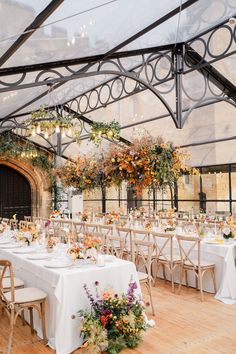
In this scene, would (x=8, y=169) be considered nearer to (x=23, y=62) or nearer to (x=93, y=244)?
(x=23, y=62)

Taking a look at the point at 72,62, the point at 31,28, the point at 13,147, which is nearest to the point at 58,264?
the point at 31,28

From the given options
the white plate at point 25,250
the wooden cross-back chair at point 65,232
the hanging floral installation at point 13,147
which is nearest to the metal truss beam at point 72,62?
the wooden cross-back chair at point 65,232

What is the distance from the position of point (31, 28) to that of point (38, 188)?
11.1 m

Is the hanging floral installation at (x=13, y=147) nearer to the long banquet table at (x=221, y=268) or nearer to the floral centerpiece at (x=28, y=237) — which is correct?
the floral centerpiece at (x=28, y=237)

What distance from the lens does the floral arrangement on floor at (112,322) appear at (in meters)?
→ 3.80

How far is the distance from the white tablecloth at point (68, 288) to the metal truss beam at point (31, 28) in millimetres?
3018

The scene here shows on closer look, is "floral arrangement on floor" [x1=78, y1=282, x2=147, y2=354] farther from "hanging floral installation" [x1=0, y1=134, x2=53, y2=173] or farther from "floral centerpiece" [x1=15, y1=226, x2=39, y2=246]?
"hanging floral installation" [x1=0, y1=134, x2=53, y2=173]

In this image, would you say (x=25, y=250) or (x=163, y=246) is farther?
(x=163, y=246)

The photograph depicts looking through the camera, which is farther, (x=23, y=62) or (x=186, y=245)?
(x=186, y=245)

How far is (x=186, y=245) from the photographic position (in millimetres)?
6668

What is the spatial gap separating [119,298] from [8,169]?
12.3 meters

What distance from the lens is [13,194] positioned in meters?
15.5

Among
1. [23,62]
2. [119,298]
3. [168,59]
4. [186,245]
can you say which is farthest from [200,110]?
[119,298]

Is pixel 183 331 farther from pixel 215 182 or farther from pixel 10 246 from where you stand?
pixel 215 182
